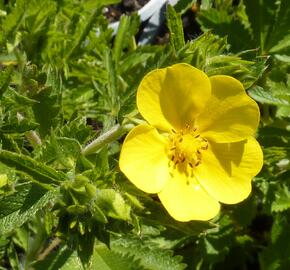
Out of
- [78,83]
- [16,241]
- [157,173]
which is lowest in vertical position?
[16,241]

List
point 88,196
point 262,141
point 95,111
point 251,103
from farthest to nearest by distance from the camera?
point 95,111, point 262,141, point 251,103, point 88,196

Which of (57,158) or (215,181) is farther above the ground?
(57,158)

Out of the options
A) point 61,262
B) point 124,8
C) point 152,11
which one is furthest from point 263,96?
point 124,8

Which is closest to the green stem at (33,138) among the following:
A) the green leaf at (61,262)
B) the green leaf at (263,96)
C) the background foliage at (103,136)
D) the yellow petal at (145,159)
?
the background foliage at (103,136)

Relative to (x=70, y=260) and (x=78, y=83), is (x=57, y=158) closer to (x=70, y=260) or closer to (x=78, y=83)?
(x=70, y=260)

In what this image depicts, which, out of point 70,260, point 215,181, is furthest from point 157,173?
point 70,260
